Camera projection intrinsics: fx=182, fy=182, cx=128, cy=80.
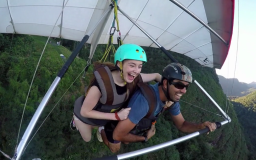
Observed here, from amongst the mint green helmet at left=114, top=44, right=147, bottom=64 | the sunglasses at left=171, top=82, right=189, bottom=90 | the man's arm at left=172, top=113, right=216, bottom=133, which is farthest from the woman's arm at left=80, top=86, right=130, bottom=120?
the man's arm at left=172, top=113, right=216, bottom=133

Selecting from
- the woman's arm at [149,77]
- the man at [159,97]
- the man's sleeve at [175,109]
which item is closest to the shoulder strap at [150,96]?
the man at [159,97]

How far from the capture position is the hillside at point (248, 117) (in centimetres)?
4603

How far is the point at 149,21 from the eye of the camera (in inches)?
144

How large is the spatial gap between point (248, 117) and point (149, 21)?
197ft

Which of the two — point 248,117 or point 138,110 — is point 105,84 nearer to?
point 138,110

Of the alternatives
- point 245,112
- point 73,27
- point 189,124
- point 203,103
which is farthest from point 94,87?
point 245,112

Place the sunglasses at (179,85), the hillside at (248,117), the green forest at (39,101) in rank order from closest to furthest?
the sunglasses at (179,85) → the green forest at (39,101) → the hillside at (248,117)

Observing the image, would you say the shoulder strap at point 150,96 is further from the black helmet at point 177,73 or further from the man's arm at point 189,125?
the man's arm at point 189,125

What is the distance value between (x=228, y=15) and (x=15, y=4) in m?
3.09

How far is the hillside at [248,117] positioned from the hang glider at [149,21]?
1914 inches

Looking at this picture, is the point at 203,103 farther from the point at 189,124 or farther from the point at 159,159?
the point at 189,124

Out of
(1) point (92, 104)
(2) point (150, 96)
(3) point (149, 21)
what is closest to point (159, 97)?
(2) point (150, 96)

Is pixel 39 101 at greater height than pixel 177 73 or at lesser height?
lesser

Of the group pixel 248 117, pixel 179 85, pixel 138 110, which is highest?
pixel 179 85
